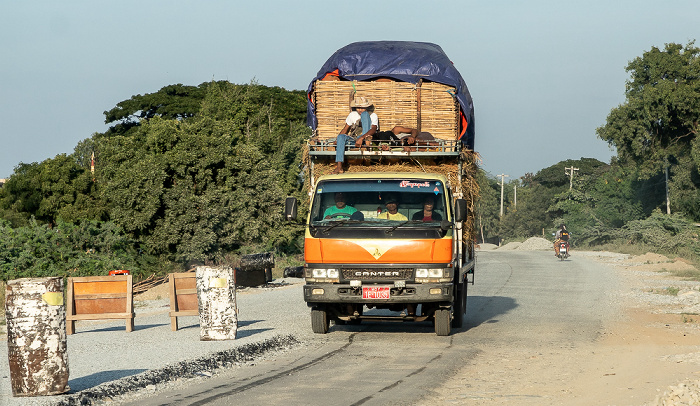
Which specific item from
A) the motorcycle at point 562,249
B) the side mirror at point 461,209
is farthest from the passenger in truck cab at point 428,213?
the motorcycle at point 562,249

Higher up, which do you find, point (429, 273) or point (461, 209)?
point (461, 209)

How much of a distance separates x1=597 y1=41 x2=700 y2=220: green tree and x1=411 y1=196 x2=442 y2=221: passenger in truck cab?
42.4 metres

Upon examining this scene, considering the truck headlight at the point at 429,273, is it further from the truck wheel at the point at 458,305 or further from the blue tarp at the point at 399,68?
the blue tarp at the point at 399,68

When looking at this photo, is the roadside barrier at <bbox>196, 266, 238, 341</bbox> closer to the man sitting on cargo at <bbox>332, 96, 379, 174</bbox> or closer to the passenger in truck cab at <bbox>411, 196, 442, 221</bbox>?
the man sitting on cargo at <bbox>332, 96, 379, 174</bbox>

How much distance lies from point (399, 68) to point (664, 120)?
140 ft

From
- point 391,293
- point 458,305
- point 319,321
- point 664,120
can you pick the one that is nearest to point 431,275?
point 391,293

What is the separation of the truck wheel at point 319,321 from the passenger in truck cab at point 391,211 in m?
1.99

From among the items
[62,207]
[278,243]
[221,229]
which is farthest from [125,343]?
[278,243]

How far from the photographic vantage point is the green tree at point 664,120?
51406 millimetres

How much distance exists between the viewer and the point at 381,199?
515 inches

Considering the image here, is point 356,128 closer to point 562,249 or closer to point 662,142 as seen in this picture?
point 562,249

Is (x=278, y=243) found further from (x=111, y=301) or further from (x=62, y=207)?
(x=111, y=301)

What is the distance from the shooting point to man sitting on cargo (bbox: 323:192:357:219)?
42.3 feet

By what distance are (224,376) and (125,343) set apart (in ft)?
11.6
